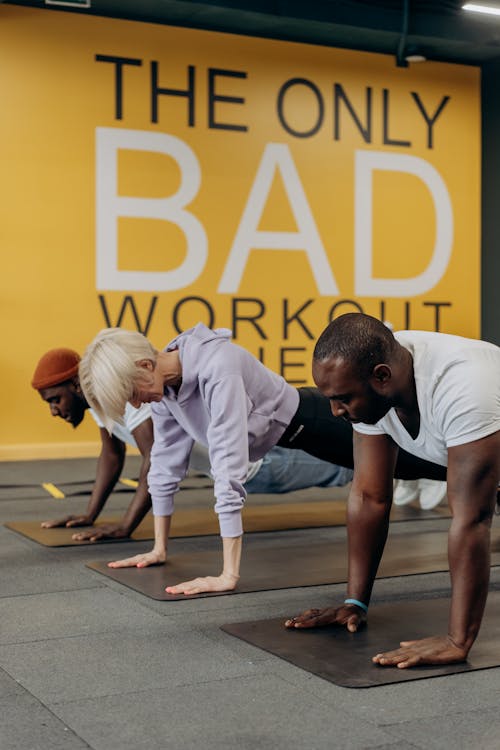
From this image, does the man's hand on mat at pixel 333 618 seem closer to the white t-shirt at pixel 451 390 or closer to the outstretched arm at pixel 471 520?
the outstretched arm at pixel 471 520

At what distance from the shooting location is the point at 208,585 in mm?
3096

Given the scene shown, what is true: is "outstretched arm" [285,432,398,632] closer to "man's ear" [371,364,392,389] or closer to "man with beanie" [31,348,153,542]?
"man's ear" [371,364,392,389]

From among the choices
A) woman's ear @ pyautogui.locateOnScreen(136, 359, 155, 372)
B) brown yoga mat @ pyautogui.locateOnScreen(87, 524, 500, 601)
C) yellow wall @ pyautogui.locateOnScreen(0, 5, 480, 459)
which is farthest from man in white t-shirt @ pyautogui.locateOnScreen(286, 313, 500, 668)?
yellow wall @ pyautogui.locateOnScreen(0, 5, 480, 459)

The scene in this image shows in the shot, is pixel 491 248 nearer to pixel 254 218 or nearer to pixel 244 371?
pixel 254 218

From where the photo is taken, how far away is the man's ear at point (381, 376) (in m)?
2.24

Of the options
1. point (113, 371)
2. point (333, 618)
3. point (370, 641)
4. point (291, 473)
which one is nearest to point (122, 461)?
point (291, 473)

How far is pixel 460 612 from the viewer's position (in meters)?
2.28

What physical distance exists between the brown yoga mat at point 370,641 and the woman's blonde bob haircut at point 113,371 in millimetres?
708

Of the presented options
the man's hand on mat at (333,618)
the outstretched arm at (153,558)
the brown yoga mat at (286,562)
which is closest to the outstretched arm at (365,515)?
the man's hand on mat at (333,618)

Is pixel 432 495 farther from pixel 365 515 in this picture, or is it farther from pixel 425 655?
pixel 425 655

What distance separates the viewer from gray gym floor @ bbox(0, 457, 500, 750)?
1943 millimetres

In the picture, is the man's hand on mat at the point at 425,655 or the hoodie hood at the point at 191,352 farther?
the hoodie hood at the point at 191,352

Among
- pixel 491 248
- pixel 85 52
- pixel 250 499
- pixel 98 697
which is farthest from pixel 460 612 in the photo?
pixel 491 248

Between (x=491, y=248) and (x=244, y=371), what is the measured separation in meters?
5.96
